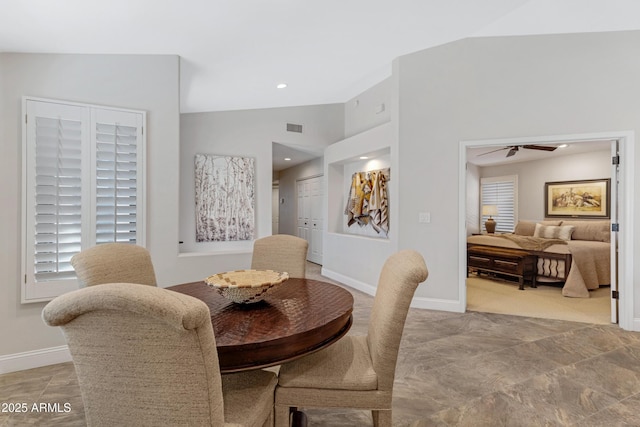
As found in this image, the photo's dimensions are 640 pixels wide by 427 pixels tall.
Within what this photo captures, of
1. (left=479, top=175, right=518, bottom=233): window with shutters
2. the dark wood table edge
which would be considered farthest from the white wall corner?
(left=479, top=175, right=518, bottom=233): window with shutters

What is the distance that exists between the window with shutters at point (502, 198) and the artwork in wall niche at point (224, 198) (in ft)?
20.1

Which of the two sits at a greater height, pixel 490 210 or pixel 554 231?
pixel 490 210

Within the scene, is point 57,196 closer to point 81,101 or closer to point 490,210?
point 81,101

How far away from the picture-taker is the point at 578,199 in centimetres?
661

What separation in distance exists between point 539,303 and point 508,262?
3.24 feet

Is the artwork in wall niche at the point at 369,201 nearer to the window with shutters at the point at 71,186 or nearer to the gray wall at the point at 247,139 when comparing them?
the gray wall at the point at 247,139

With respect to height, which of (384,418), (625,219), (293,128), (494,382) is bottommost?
(494,382)

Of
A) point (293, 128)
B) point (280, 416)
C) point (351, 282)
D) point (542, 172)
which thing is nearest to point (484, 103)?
point (293, 128)

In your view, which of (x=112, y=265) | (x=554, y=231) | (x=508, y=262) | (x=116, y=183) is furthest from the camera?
(x=554, y=231)

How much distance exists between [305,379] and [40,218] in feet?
7.95

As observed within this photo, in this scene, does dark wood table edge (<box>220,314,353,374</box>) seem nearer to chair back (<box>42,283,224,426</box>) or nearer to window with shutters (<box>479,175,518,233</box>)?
chair back (<box>42,283,224,426</box>)

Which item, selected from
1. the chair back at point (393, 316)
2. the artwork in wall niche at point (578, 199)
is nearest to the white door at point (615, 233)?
the chair back at point (393, 316)

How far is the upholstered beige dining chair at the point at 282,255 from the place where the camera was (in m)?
2.49

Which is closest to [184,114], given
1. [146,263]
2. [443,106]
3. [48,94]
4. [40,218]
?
[48,94]
